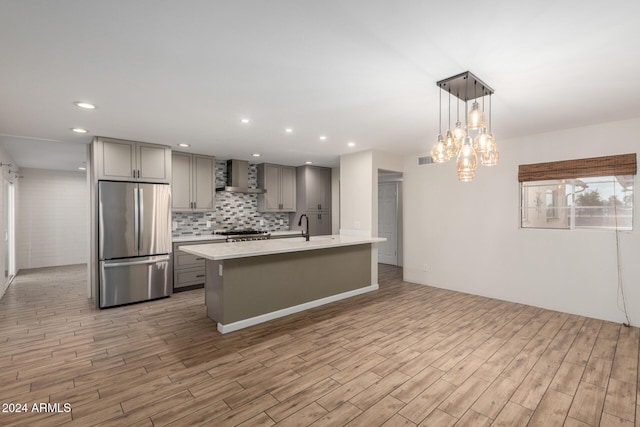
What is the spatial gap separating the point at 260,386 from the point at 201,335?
130 centimetres

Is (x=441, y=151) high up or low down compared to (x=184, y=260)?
up

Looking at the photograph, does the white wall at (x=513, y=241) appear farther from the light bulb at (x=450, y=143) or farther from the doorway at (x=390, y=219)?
the light bulb at (x=450, y=143)

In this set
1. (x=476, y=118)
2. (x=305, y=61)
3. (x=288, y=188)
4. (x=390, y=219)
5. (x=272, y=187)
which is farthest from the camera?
(x=390, y=219)

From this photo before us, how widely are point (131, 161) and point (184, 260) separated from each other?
1.81 m

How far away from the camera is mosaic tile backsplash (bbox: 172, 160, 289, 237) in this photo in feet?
19.4

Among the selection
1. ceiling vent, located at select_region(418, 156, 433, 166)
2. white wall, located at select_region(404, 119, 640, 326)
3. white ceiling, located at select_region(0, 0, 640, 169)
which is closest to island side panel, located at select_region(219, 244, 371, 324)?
white wall, located at select_region(404, 119, 640, 326)

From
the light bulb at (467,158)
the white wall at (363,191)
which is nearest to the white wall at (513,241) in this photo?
the white wall at (363,191)

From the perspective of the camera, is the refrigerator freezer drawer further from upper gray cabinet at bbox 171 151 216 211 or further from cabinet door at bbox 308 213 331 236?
cabinet door at bbox 308 213 331 236

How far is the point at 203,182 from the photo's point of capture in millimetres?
5754

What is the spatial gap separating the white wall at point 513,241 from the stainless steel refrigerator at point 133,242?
14.2 feet

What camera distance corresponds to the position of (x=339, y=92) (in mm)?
2779

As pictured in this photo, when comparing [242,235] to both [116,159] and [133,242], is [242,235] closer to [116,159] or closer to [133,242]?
[133,242]

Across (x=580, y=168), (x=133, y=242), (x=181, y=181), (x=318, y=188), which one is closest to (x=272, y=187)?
(x=318, y=188)

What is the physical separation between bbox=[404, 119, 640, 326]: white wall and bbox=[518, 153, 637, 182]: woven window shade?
9 centimetres
